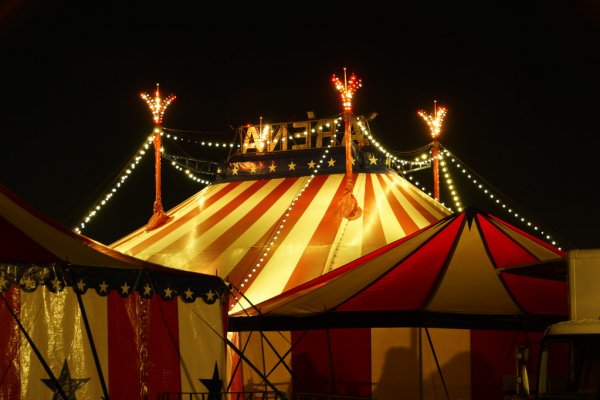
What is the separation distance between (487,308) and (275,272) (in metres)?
3.77

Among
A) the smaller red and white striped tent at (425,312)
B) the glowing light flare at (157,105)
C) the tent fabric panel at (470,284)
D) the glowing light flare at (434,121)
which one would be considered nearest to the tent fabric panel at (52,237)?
the smaller red and white striped tent at (425,312)

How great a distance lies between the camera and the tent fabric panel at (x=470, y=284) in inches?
339

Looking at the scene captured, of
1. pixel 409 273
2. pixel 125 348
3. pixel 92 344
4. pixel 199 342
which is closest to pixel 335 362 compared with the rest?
pixel 409 273

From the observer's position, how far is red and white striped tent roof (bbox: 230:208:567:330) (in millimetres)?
8539

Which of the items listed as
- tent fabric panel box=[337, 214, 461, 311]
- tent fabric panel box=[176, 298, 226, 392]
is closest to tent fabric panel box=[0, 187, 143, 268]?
tent fabric panel box=[176, 298, 226, 392]

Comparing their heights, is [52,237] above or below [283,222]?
below

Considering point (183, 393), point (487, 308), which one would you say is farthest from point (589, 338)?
point (183, 393)

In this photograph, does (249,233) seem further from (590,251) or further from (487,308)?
(590,251)

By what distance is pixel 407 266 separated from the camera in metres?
9.49

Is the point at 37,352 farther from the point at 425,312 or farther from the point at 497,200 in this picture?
the point at 497,200

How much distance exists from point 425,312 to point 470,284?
2.83 feet

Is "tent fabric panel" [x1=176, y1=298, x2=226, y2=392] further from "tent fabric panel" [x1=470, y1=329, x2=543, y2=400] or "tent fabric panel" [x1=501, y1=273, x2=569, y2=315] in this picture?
"tent fabric panel" [x1=470, y1=329, x2=543, y2=400]

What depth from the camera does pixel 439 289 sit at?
8.85 m

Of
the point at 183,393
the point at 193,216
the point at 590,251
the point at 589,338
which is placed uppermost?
the point at 193,216
